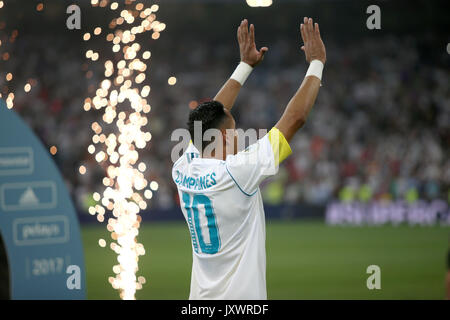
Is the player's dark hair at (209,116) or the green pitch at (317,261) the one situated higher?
the player's dark hair at (209,116)

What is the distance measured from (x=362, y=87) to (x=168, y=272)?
1421 centimetres

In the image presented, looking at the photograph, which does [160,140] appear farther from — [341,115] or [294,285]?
[294,285]

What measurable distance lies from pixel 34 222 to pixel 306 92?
315cm

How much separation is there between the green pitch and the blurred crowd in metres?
2.19

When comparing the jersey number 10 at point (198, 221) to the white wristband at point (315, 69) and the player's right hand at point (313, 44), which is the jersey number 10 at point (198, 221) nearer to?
the white wristband at point (315, 69)

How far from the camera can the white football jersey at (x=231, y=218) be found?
3723mm

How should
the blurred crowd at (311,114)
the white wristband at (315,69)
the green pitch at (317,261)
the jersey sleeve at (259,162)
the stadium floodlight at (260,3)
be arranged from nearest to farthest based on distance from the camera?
the jersey sleeve at (259,162) → the white wristband at (315,69) → the green pitch at (317,261) → the blurred crowd at (311,114) → the stadium floodlight at (260,3)

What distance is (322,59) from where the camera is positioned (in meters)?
3.90

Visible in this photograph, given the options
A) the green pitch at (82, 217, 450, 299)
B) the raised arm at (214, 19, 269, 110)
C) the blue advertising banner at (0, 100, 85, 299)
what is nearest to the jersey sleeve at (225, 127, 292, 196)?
the raised arm at (214, 19, 269, 110)

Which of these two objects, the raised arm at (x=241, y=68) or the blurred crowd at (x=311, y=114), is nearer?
the raised arm at (x=241, y=68)

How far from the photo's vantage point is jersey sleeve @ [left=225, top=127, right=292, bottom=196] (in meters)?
3.70

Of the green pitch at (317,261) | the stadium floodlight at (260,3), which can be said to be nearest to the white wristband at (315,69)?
the green pitch at (317,261)

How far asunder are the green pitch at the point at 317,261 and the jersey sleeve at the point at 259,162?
6024mm
